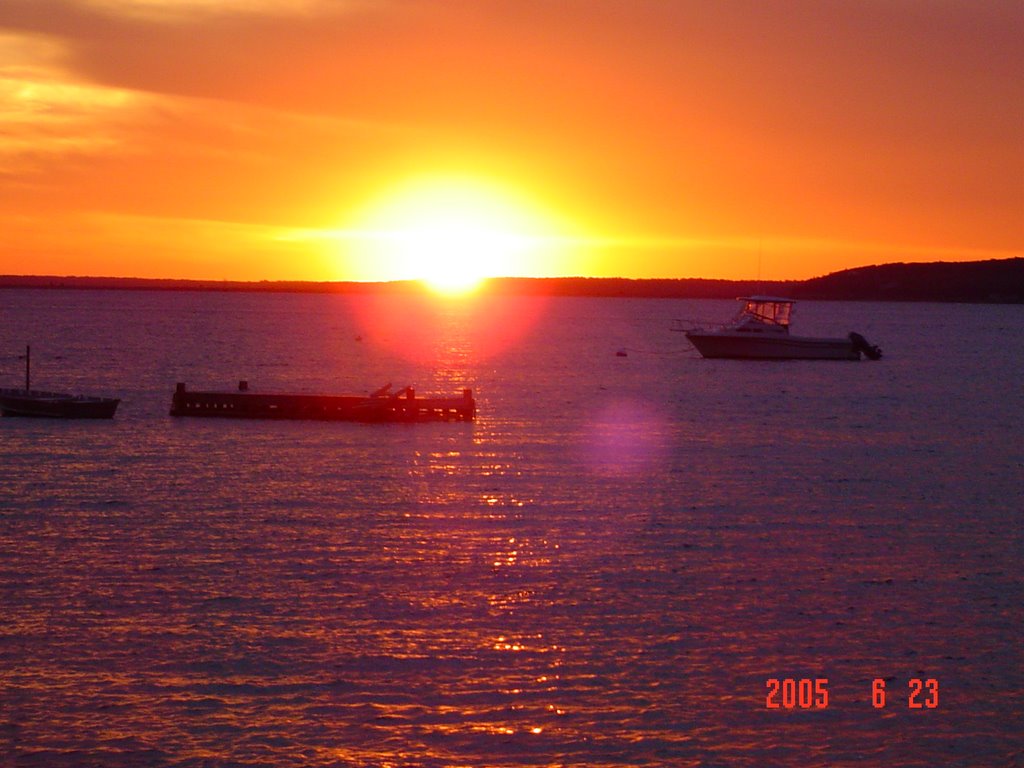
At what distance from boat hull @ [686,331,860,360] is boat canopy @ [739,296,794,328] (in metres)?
1.75

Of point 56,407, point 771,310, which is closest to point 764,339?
point 771,310

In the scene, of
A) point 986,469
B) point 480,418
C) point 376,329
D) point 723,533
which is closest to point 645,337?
point 376,329

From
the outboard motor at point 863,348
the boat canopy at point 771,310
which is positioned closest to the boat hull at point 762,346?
the boat canopy at point 771,310

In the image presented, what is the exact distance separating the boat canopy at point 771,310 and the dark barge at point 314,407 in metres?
53.6

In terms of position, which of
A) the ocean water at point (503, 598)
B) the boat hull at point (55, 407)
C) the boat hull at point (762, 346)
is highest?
the boat hull at point (762, 346)

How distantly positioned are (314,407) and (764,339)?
5436cm

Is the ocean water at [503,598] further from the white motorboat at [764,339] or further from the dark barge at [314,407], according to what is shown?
the white motorboat at [764,339]

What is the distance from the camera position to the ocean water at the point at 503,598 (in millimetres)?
15305

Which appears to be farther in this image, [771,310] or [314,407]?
[771,310]

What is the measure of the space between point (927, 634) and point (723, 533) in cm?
797

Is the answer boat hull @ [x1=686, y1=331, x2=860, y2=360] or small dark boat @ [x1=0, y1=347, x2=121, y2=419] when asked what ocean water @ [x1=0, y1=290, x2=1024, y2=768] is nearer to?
small dark boat @ [x1=0, y1=347, x2=121, y2=419]

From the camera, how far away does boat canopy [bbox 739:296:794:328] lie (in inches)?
3927

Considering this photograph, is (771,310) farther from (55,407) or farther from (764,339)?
(55,407)

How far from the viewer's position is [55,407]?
1948 inches
